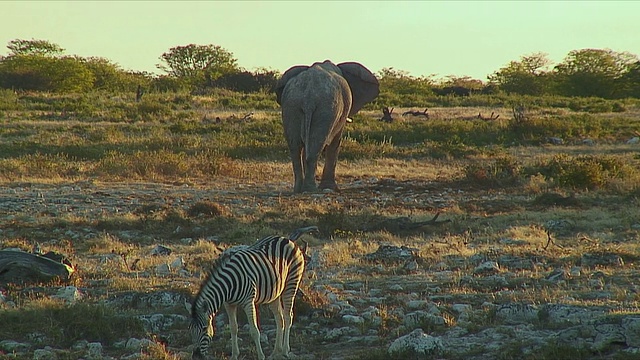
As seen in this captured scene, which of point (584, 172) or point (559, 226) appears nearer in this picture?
point (559, 226)

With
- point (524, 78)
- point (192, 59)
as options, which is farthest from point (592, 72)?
point (192, 59)

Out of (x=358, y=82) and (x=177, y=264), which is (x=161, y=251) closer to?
(x=177, y=264)

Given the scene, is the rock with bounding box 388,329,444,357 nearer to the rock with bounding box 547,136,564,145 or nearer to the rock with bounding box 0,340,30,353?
the rock with bounding box 0,340,30,353

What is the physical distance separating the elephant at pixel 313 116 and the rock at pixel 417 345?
11.0 m

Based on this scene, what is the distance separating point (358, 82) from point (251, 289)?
46.9 feet

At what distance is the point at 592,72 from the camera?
65.7 meters

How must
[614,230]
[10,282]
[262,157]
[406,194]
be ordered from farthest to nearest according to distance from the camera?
[262,157] < [406,194] < [614,230] < [10,282]

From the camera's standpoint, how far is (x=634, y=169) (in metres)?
21.9

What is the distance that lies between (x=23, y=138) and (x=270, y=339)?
19.3 m

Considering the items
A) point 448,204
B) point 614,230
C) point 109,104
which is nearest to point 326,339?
point 614,230

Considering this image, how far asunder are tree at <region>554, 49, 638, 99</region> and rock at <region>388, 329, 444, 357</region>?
5817 cm

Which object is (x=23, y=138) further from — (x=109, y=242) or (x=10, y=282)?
(x=10, y=282)

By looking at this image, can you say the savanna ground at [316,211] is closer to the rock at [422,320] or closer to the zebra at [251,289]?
the rock at [422,320]

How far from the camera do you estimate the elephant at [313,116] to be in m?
18.7
